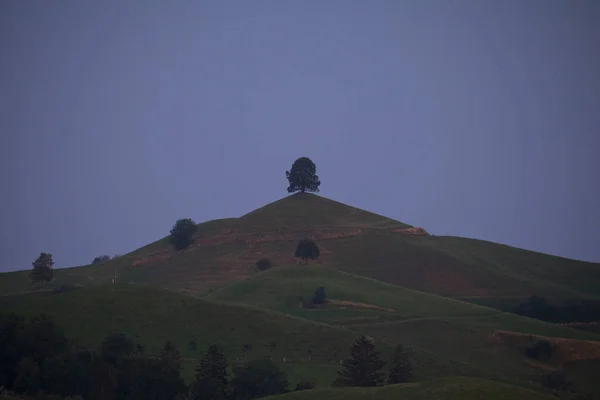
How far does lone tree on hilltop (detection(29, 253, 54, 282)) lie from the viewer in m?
129

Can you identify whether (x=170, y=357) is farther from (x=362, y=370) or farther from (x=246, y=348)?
(x=362, y=370)

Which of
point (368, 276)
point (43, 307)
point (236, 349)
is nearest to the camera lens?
point (236, 349)

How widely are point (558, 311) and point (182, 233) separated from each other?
6759 cm

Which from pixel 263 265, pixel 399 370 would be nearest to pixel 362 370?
pixel 399 370

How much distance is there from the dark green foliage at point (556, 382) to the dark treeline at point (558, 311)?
114 ft

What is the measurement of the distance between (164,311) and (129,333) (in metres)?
7.83

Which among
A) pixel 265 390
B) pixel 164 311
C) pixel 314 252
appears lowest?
pixel 265 390

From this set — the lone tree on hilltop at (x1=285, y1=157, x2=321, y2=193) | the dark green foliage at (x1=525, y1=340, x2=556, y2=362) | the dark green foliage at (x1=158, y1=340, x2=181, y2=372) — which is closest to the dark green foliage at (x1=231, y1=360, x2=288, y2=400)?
the dark green foliage at (x1=158, y1=340, x2=181, y2=372)

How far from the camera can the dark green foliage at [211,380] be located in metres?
67.3

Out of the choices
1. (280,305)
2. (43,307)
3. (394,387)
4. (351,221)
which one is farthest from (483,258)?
(394,387)

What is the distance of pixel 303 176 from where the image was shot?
6654 inches

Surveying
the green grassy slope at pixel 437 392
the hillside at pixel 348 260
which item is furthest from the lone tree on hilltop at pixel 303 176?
the green grassy slope at pixel 437 392

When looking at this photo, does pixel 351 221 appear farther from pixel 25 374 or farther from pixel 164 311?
pixel 25 374

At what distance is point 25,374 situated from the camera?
221 ft
